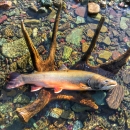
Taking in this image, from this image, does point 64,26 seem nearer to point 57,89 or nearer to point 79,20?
point 79,20

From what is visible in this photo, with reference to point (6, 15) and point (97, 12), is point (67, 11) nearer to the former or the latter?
point (97, 12)

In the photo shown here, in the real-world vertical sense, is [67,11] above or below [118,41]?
above

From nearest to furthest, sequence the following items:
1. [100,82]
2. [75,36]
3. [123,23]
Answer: [100,82]
[75,36]
[123,23]

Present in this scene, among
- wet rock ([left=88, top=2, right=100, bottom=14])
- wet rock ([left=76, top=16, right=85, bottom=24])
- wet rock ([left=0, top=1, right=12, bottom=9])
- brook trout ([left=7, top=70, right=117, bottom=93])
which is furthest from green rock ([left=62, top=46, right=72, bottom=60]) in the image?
wet rock ([left=0, top=1, right=12, bottom=9])

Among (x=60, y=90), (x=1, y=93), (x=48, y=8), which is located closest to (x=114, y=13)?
(x=48, y=8)

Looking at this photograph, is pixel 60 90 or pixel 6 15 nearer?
pixel 60 90

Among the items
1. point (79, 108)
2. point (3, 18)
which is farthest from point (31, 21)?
point (79, 108)

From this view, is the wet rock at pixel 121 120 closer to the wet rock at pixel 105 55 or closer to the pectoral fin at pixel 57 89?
the pectoral fin at pixel 57 89
